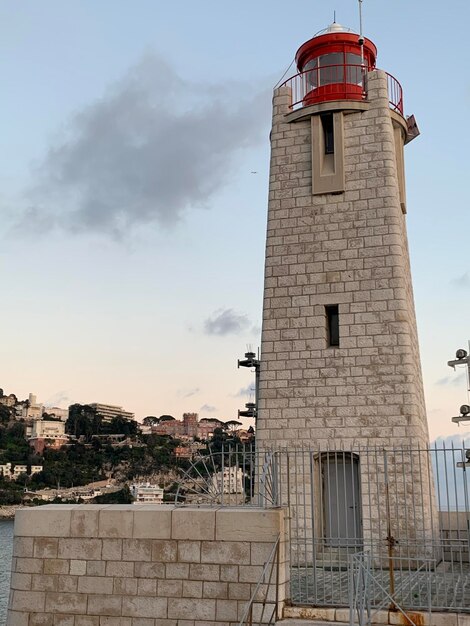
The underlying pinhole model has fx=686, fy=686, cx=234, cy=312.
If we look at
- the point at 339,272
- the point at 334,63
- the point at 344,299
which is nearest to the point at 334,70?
the point at 334,63

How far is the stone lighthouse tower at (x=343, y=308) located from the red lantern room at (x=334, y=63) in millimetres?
30

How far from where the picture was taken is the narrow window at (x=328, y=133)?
12969 mm

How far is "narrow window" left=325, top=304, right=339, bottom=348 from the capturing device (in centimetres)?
1217

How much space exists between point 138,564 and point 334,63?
1017cm

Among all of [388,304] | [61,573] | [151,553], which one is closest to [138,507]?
[151,553]

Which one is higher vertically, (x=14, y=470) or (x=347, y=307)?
(x=14, y=470)

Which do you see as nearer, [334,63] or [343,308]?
[343,308]

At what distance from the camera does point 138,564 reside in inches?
328

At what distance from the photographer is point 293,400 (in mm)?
11898

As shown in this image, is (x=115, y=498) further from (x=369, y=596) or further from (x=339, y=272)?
(x=369, y=596)

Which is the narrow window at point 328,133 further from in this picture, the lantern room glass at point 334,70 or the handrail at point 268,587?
the handrail at point 268,587

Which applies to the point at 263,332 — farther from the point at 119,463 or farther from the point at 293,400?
the point at 119,463

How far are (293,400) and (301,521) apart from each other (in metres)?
2.01

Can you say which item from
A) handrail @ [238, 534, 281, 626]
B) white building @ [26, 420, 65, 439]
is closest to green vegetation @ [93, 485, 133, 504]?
white building @ [26, 420, 65, 439]
